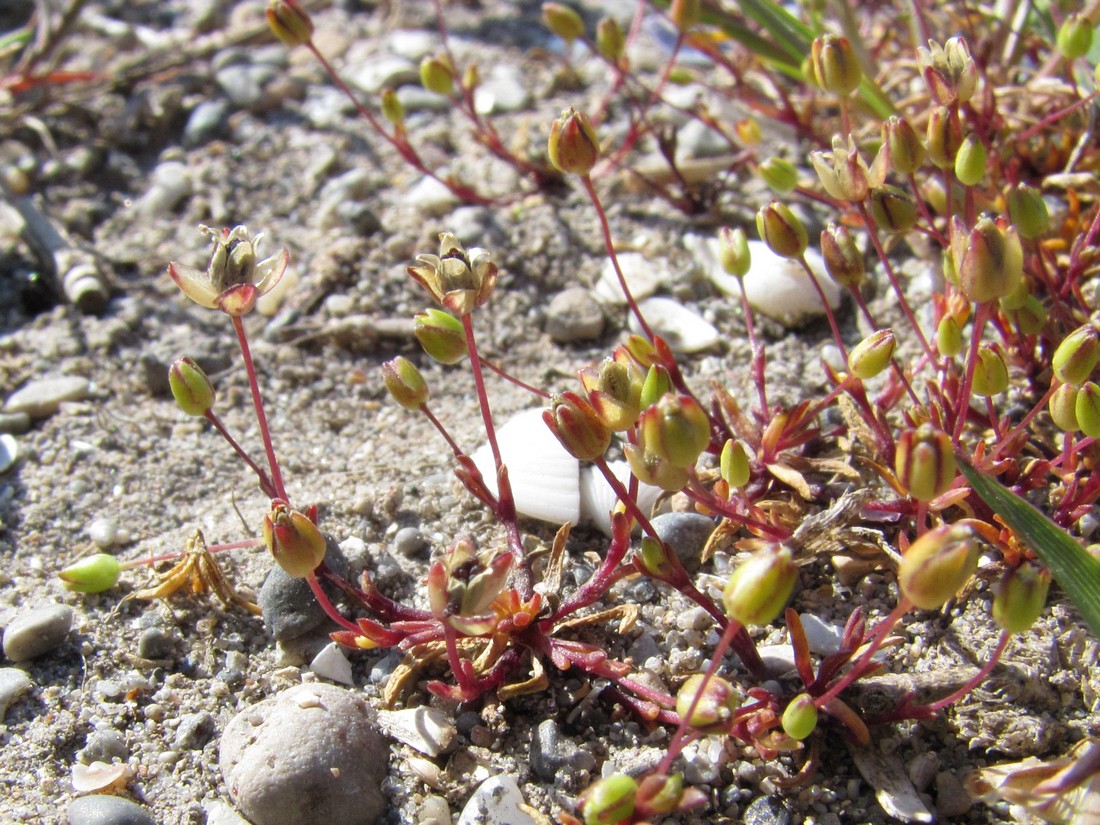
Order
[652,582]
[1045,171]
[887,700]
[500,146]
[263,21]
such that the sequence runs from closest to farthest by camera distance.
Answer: [887,700]
[652,582]
[1045,171]
[500,146]
[263,21]

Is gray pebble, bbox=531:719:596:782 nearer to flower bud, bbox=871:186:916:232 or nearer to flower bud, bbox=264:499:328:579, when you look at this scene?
flower bud, bbox=264:499:328:579

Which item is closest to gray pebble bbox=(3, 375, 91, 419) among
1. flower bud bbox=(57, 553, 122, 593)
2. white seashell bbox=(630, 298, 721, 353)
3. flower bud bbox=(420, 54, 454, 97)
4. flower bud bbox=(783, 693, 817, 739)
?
flower bud bbox=(57, 553, 122, 593)

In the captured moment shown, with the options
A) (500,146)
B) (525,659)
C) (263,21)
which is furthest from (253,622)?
(263,21)

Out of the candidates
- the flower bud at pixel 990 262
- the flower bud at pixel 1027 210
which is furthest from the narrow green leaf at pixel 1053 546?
the flower bud at pixel 1027 210

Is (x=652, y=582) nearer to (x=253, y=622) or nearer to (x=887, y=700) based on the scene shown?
(x=887, y=700)

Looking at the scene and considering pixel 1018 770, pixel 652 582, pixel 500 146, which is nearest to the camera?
pixel 1018 770

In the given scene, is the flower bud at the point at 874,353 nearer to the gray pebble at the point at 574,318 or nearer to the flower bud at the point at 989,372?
the flower bud at the point at 989,372

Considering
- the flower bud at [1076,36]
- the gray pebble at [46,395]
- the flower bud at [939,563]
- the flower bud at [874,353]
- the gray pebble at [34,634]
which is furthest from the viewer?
the gray pebble at [46,395]

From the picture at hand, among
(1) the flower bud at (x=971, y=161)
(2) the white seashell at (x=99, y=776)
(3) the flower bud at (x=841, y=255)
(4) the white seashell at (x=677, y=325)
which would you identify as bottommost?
(2) the white seashell at (x=99, y=776)
